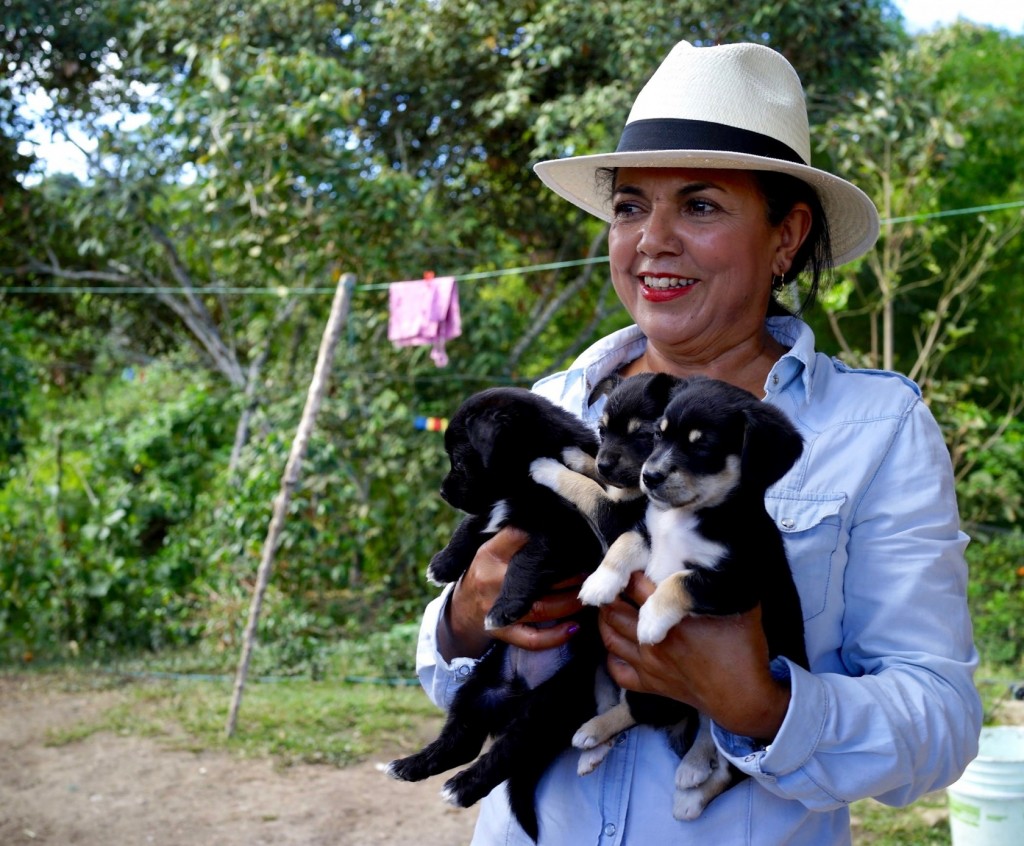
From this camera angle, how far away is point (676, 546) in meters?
2.11

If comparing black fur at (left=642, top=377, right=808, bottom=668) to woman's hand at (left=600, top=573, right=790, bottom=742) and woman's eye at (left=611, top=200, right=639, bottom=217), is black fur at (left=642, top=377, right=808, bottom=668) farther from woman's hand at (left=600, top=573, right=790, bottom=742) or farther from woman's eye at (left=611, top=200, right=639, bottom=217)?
woman's eye at (left=611, top=200, right=639, bottom=217)

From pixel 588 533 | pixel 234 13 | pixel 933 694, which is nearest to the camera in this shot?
pixel 933 694

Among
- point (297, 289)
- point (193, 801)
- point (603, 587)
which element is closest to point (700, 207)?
point (603, 587)

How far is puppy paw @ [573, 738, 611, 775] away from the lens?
2189 millimetres

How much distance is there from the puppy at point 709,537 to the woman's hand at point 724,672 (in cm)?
3

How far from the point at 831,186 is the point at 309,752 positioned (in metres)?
5.65

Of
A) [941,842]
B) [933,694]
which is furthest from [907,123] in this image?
[933,694]

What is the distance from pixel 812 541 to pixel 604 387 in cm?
68

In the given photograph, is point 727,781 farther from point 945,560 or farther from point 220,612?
point 220,612

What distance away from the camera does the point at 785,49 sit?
10.2 m

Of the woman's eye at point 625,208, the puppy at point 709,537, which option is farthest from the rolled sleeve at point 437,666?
the woman's eye at point 625,208

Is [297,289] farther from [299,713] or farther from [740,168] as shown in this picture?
[740,168]

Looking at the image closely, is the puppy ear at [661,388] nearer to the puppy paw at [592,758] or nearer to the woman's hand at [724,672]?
the woman's hand at [724,672]

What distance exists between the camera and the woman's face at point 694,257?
2344 mm
